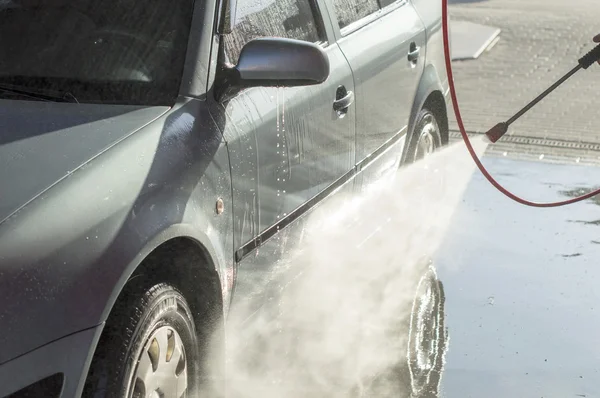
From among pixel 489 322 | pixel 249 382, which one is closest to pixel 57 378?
pixel 249 382

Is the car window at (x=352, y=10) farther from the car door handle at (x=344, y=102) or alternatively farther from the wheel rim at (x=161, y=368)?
the wheel rim at (x=161, y=368)

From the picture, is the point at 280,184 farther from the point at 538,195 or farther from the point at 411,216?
the point at 538,195

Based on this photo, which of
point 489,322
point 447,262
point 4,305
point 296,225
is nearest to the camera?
point 4,305

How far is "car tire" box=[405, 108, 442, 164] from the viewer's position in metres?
6.40

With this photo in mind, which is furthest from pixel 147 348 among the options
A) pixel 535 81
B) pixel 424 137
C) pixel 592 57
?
pixel 535 81

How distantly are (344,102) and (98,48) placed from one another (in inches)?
50.3

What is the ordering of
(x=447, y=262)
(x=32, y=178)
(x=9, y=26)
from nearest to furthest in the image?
(x=32, y=178)
(x=9, y=26)
(x=447, y=262)

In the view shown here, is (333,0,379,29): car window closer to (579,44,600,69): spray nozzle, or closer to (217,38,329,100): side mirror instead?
(579,44,600,69): spray nozzle

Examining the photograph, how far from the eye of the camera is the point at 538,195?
7863 millimetres

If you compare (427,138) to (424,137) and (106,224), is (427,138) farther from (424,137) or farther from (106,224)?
(106,224)

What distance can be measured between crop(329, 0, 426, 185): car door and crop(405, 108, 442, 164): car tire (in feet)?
0.73

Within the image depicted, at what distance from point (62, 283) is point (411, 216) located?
162 inches

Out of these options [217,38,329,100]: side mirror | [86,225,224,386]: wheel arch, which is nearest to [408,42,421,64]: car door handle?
[217,38,329,100]: side mirror

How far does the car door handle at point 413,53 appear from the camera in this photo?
6.13 metres
